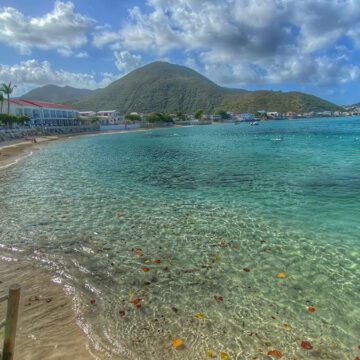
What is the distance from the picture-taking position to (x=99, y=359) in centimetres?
533

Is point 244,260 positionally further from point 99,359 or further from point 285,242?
point 99,359

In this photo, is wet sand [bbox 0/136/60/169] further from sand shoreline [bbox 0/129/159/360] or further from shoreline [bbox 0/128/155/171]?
sand shoreline [bbox 0/129/159/360]

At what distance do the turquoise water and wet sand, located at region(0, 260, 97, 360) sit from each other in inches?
12.3

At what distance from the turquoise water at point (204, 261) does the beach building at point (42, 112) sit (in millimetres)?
95463

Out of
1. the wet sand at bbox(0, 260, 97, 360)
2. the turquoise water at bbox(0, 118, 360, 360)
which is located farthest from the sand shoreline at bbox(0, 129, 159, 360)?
the turquoise water at bbox(0, 118, 360, 360)

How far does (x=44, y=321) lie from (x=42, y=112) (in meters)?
120

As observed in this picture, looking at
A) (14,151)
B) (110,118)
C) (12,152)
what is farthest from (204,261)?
(110,118)

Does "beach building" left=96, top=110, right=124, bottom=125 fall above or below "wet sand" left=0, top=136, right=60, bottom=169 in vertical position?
above

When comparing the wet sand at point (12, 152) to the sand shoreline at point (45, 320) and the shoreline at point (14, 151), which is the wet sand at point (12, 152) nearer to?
the shoreline at point (14, 151)

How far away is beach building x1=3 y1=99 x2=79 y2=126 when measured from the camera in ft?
332

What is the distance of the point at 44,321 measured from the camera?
635 cm

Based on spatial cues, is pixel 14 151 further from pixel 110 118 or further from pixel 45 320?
pixel 110 118

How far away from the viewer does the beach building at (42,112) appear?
101131 mm

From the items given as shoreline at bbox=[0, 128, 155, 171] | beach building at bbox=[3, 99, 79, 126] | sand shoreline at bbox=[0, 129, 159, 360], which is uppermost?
beach building at bbox=[3, 99, 79, 126]
